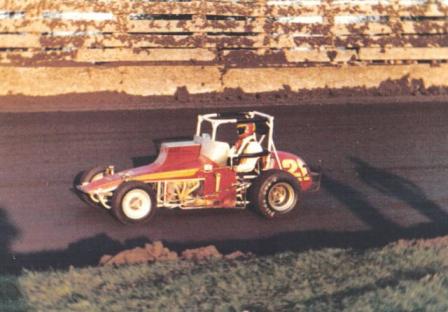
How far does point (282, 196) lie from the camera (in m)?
11.3

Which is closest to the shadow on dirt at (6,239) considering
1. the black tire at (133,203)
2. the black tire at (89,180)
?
the black tire at (89,180)

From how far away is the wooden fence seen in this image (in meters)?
20.9

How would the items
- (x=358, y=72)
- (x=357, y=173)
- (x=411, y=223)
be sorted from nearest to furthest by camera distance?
(x=411, y=223), (x=357, y=173), (x=358, y=72)

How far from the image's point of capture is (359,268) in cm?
798

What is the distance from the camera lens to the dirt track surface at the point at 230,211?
9992 millimetres

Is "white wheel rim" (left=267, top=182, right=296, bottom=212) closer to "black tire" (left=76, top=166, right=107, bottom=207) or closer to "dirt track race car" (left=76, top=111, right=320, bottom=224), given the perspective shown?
"dirt track race car" (left=76, top=111, right=320, bottom=224)

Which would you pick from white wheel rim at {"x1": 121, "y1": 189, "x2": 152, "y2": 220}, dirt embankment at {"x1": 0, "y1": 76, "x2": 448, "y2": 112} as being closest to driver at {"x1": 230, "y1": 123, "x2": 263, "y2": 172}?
white wheel rim at {"x1": 121, "y1": 189, "x2": 152, "y2": 220}

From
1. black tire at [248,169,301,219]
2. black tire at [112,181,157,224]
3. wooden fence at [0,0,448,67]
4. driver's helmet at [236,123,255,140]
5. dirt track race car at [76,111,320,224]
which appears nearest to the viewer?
black tire at [112,181,157,224]

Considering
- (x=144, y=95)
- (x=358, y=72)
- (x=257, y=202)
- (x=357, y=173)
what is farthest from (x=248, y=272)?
(x=358, y=72)

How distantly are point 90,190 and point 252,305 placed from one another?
14.6 ft

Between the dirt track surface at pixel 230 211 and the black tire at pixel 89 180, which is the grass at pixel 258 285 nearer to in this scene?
the dirt track surface at pixel 230 211

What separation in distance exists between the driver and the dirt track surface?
68 cm

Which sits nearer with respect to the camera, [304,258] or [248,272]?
[248,272]

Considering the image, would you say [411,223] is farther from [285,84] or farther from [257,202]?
[285,84]
